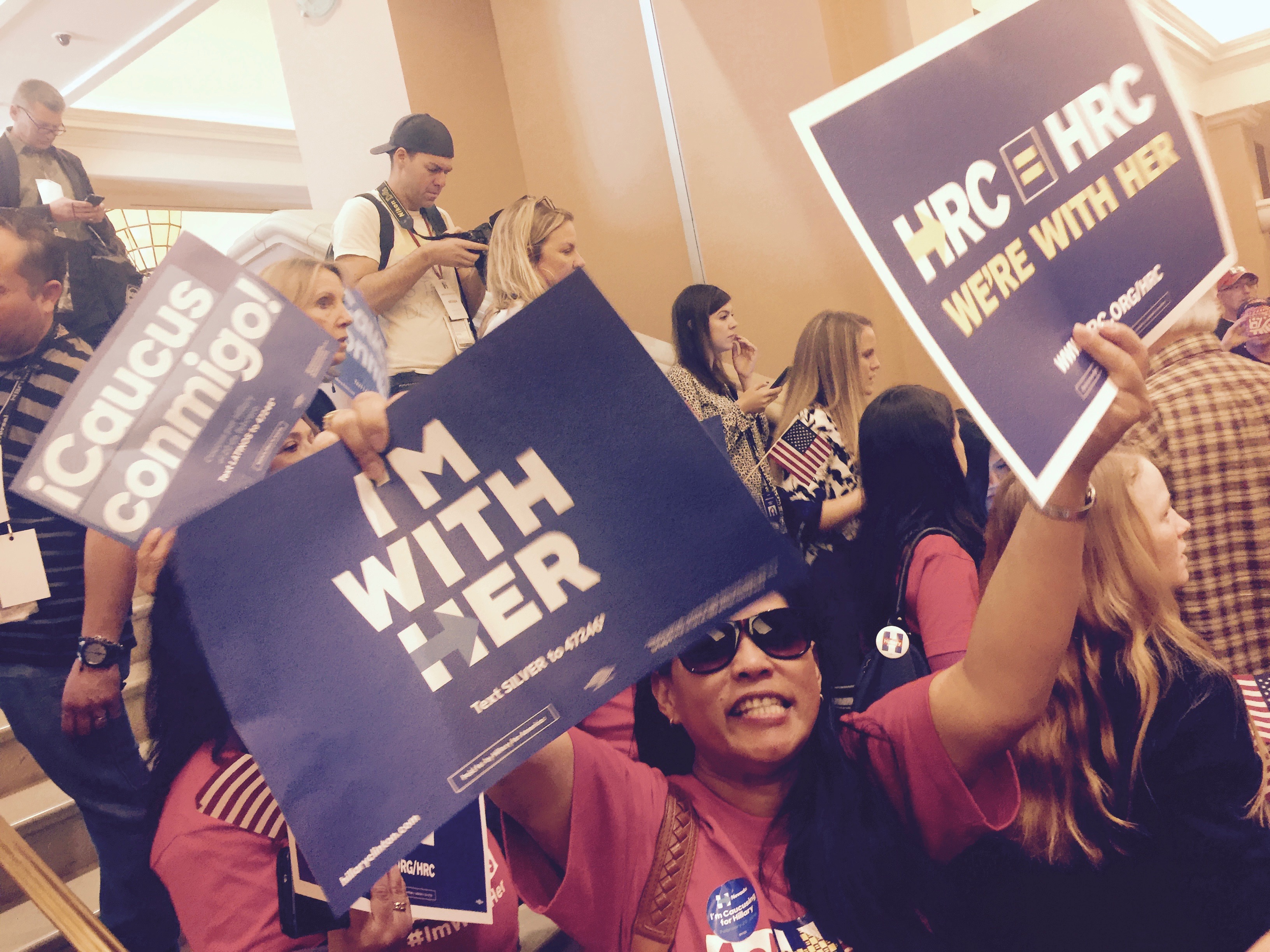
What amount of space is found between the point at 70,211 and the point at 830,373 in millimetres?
1788

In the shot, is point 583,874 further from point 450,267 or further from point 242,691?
point 450,267

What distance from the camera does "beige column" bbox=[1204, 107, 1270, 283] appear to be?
3.69 metres

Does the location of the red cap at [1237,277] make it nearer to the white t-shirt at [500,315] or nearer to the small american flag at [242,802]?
the white t-shirt at [500,315]

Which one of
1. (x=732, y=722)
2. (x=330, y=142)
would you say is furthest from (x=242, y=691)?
(x=330, y=142)

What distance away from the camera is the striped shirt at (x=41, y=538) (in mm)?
1503

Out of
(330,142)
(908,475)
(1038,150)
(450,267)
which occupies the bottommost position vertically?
(908,475)

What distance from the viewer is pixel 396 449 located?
28.0 inches

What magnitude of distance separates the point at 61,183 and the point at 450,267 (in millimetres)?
777

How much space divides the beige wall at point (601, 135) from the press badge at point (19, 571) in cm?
161

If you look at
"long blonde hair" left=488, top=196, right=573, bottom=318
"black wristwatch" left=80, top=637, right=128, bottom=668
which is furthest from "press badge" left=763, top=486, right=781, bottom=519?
"black wristwatch" left=80, top=637, right=128, bottom=668

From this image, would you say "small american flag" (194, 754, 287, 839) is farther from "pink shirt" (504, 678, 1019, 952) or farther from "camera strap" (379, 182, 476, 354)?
"camera strap" (379, 182, 476, 354)

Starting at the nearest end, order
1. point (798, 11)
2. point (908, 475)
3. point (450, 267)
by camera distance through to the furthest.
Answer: point (908, 475), point (450, 267), point (798, 11)

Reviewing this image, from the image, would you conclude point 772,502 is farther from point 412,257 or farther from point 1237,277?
point 1237,277

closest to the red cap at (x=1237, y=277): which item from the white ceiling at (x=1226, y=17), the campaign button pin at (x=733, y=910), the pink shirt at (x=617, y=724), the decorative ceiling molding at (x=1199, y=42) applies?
the decorative ceiling molding at (x=1199, y=42)
